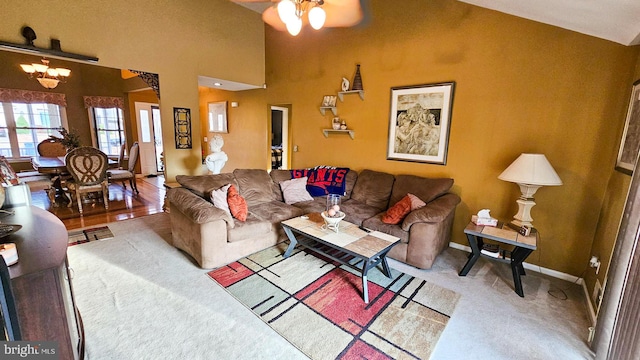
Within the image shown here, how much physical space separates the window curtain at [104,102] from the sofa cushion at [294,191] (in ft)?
19.0

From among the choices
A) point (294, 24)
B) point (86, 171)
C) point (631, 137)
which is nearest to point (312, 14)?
point (294, 24)

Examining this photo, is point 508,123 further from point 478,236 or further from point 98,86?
point 98,86

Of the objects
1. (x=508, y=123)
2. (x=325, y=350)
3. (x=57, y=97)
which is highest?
(x=57, y=97)

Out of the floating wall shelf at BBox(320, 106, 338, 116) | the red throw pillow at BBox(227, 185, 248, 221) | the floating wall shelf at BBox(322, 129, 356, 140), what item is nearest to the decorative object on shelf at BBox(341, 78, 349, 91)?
the floating wall shelf at BBox(320, 106, 338, 116)

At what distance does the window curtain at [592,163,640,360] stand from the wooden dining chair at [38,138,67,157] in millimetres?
8098

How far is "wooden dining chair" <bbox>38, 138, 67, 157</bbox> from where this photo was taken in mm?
5419

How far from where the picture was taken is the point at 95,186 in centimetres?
434

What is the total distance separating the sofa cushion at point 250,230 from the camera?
8.83ft

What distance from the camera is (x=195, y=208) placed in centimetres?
260

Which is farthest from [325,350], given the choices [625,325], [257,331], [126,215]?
[126,215]

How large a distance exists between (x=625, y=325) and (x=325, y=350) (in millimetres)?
1689

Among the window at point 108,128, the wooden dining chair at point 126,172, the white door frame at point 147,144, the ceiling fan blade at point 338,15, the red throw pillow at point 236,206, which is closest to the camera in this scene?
the red throw pillow at point 236,206

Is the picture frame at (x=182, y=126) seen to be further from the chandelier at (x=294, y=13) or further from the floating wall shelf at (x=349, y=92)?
the chandelier at (x=294, y=13)

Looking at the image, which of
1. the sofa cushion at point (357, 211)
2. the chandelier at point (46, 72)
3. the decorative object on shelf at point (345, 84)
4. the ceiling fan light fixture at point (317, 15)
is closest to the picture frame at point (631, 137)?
the sofa cushion at point (357, 211)
